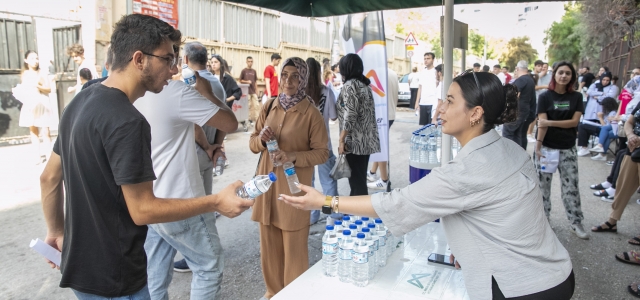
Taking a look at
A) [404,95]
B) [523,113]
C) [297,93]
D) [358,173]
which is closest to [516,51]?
[404,95]

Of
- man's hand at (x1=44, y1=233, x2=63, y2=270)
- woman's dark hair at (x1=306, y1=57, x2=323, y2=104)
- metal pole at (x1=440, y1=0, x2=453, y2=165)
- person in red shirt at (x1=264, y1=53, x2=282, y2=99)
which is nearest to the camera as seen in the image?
man's hand at (x1=44, y1=233, x2=63, y2=270)

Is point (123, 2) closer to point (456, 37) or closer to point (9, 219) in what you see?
point (9, 219)

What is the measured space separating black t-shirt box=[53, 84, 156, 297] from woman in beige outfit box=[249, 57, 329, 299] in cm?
146

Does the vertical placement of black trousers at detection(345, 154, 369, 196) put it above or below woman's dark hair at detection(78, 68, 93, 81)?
below

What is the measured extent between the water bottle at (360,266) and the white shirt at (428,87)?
7709mm

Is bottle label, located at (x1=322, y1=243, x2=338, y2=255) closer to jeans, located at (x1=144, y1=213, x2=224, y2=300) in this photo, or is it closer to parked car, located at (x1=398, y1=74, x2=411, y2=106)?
jeans, located at (x1=144, y1=213, x2=224, y2=300)

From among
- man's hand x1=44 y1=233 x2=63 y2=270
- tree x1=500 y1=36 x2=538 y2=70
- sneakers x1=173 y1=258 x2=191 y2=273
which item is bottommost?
sneakers x1=173 y1=258 x2=191 y2=273

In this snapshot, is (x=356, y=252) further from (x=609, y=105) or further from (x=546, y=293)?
(x=609, y=105)

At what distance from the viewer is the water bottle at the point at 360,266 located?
215cm

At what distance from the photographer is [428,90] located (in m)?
9.55

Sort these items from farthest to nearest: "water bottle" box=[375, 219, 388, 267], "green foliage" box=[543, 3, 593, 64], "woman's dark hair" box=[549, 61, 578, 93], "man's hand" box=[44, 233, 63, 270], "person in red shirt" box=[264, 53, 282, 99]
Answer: "green foliage" box=[543, 3, 593, 64]
"person in red shirt" box=[264, 53, 282, 99]
"woman's dark hair" box=[549, 61, 578, 93]
"water bottle" box=[375, 219, 388, 267]
"man's hand" box=[44, 233, 63, 270]

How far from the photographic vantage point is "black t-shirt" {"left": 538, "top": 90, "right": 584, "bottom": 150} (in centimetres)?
480

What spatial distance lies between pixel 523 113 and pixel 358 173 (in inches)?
157

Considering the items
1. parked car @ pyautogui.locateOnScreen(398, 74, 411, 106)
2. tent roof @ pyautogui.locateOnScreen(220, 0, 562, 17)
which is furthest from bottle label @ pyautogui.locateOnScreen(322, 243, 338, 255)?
parked car @ pyautogui.locateOnScreen(398, 74, 411, 106)
